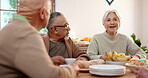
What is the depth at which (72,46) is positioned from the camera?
1.97 meters

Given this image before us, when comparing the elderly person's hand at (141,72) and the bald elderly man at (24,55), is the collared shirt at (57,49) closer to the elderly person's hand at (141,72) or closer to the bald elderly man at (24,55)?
the elderly person's hand at (141,72)

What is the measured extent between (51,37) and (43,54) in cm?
106

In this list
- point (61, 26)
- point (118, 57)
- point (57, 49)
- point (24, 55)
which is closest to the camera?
point (24, 55)

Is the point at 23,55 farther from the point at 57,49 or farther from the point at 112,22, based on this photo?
the point at 112,22

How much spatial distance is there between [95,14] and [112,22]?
3039 mm

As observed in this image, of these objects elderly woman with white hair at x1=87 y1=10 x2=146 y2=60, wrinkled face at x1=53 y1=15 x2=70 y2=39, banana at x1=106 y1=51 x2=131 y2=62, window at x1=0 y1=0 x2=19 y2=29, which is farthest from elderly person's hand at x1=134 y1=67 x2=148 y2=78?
window at x1=0 y1=0 x2=19 y2=29

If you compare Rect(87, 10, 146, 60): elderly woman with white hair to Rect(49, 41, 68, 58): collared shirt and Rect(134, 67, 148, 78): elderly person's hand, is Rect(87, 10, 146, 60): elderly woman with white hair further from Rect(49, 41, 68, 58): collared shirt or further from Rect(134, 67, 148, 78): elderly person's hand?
Rect(134, 67, 148, 78): elderly person's hand

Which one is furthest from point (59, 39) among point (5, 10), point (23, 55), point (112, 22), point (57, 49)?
point (5, 10)

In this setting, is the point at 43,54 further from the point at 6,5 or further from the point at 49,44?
the point at 6,5

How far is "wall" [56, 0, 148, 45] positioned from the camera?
→ 5.01 metres

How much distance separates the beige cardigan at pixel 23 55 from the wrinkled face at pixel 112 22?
5.25ft

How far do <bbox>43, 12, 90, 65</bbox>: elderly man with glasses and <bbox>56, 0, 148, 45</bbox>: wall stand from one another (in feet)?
10.0

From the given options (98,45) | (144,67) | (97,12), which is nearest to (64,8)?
(97,12)

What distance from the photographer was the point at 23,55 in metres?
0.83
